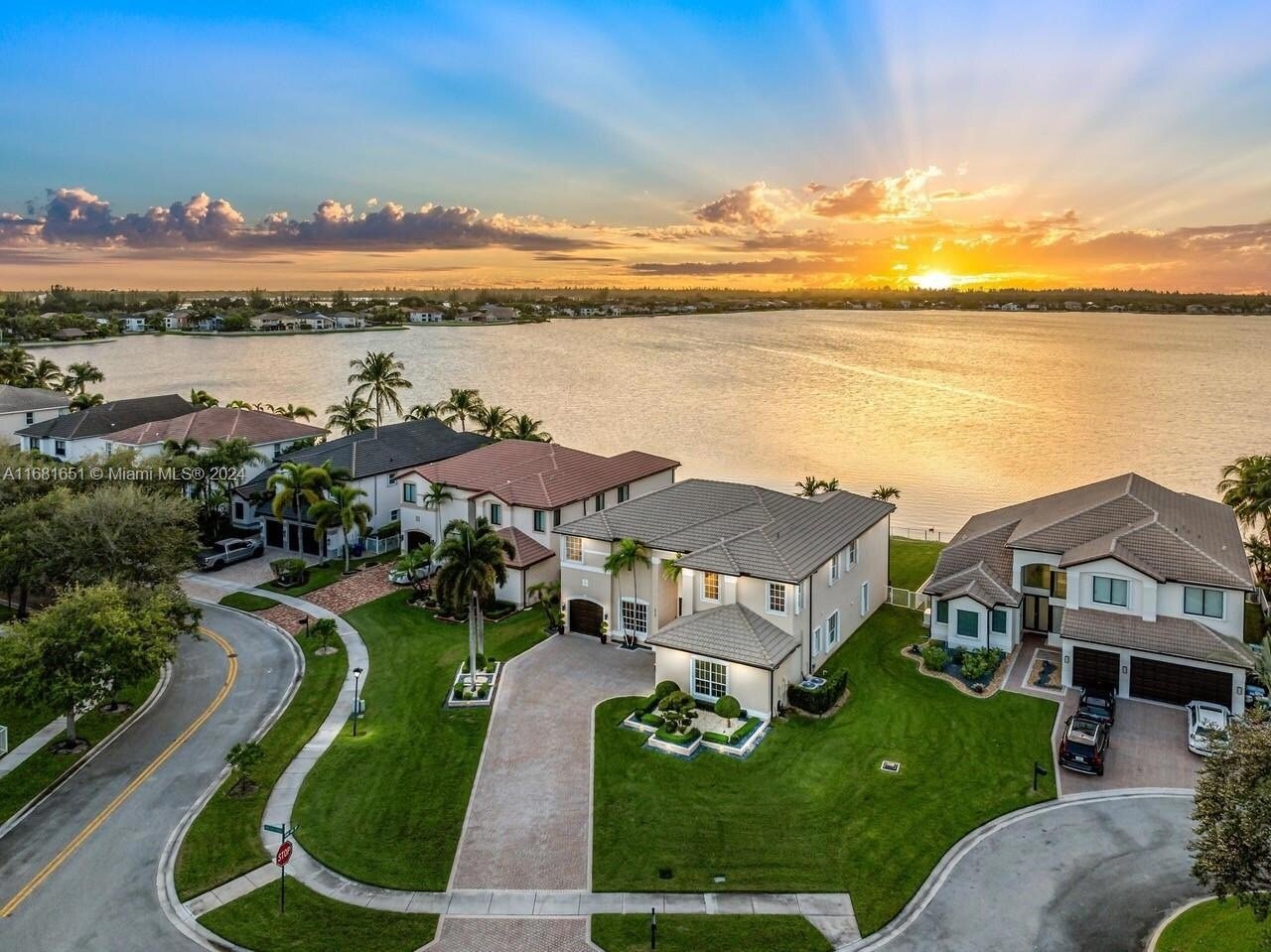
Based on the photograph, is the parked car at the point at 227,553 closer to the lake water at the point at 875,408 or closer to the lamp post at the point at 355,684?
the lamp post at the point at 355,684

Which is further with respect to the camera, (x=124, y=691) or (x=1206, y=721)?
(x=124, y=691)

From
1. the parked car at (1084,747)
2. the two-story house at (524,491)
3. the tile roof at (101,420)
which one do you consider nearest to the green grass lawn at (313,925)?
the parked car at (1084,747)

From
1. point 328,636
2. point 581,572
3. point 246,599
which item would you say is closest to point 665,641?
point 581,572

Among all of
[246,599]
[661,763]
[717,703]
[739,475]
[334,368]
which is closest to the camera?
[661,763]

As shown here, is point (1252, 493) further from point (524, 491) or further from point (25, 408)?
point (25, 408)

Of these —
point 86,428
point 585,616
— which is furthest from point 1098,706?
point 86,428

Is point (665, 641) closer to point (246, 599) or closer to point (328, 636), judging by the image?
point (328, 636)
